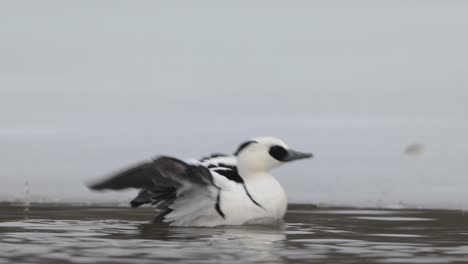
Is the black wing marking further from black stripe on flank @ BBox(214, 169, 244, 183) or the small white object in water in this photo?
the small white object in water

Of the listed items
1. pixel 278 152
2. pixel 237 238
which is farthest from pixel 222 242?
pixel 278 152

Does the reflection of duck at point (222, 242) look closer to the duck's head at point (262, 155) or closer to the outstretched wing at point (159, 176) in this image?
the outstretched wing at point (159, 176)

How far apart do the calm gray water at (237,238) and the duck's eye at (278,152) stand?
0.58 m

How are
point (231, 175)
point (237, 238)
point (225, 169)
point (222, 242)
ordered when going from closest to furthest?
point (222, 242)
point (237, 238)
point (231, 175)
point (225, 169)

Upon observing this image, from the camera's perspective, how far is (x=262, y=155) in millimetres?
9531

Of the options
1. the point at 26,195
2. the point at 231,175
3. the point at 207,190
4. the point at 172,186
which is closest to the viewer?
the point at 207,190

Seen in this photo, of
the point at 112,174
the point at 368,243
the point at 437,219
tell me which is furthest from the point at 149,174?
the point at 437,219

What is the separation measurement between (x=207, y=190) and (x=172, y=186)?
0.33 meters

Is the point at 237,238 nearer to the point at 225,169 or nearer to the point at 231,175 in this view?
the point at 231,175

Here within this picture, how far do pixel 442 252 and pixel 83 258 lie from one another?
232 centimetres

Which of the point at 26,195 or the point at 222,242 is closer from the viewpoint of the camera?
the point at 222,242

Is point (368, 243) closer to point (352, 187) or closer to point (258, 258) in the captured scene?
point (258, 258)

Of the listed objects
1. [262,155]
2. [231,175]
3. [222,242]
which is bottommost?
[222,242]

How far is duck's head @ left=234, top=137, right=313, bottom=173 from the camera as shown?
949 cm
